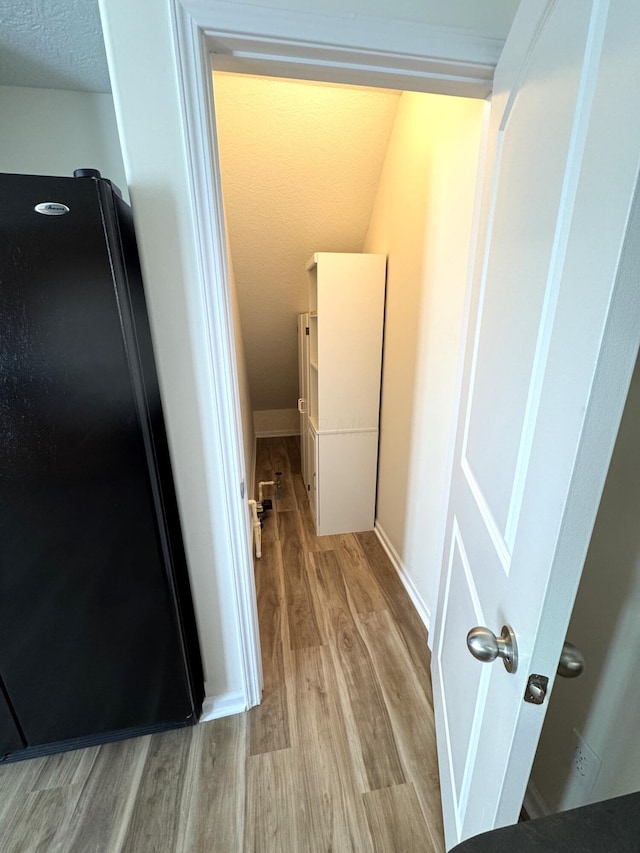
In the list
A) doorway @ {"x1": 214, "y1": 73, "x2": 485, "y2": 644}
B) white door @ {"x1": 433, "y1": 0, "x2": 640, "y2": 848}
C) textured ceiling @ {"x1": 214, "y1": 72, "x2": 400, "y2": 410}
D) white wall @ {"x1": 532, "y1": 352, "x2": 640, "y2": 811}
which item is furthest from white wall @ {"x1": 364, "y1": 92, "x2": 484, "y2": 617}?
white wall @ {"x1": 532, "y1": 352, "x2": 640, "y2": 811}

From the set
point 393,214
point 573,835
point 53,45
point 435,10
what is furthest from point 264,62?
point 573,835

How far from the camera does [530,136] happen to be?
2.00 ft

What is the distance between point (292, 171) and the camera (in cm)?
193

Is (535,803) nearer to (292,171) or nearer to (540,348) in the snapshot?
(540,348)

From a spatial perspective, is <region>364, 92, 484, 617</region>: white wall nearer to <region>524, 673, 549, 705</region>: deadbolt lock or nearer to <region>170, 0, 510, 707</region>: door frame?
<region>170, 0, 510, 707</region>: door frame

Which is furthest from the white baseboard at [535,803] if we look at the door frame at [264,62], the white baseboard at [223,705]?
the door frame at [264,62]

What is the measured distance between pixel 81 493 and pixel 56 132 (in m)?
1.20

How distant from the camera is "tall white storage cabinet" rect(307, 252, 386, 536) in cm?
196

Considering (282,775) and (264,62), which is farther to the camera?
(282,775)

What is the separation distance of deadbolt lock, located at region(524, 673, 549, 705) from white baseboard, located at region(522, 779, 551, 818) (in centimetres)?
84

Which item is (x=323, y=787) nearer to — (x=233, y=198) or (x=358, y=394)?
(x=358, y=394)

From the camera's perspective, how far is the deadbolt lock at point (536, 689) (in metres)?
0.50

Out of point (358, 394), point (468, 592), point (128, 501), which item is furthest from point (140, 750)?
point (358, 394)

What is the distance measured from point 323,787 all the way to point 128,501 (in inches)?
43.6
